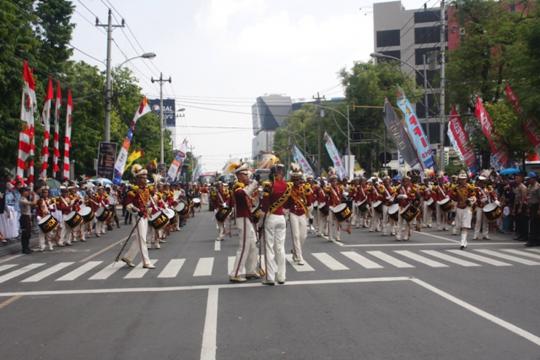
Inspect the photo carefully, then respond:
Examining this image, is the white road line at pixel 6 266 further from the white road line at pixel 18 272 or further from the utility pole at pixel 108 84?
the utility pole at pixel 108 84

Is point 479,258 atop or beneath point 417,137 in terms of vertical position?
beneath

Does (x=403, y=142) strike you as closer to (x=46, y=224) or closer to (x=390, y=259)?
(x=390, y=259)

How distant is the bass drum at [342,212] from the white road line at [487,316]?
8146mm

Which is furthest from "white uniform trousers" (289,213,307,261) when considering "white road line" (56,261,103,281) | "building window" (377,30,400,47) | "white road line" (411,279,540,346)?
"building window" (377,30,400,47)

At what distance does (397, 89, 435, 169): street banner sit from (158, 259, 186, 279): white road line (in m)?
15.8

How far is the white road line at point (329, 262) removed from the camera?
13.3 m

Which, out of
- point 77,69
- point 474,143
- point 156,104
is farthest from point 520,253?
point 156,104

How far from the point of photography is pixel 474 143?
35.9 m

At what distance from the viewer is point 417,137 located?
29000 millimetres

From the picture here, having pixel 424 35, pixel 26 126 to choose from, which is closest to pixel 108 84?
pixel 26 126

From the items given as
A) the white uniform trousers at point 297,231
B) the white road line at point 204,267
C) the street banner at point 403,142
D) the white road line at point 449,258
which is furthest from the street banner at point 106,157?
the white road line at point 449,258

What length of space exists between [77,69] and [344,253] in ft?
133

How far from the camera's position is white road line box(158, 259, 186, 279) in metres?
12.8

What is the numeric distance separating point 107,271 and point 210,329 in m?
6.47
